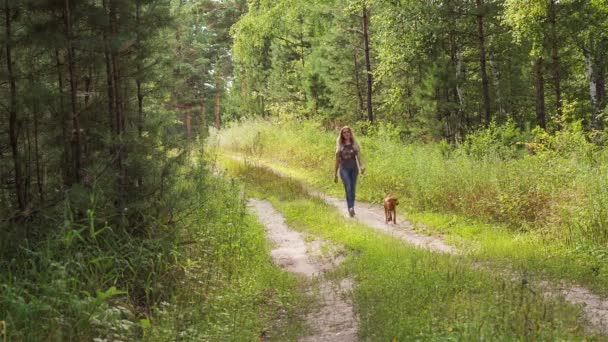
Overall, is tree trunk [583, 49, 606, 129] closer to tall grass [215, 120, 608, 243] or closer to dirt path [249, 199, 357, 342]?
tall grass [215, 120, 608, 243]

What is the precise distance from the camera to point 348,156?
39.8 feet

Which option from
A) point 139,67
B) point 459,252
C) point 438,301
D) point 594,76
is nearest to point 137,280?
point 139,67

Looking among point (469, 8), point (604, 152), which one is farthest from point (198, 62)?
point (604, 152)

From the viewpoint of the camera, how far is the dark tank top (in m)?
12.1

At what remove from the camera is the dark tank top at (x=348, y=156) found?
39.8 ft

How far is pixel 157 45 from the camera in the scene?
707 cm

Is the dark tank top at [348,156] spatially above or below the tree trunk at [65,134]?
below

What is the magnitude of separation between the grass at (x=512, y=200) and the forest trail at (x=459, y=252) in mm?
266

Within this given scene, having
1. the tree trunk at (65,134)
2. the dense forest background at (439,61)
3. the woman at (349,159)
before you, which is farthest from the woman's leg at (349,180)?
the tree trunk at (65,134)

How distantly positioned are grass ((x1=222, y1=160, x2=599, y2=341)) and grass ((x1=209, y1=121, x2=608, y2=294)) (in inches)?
50.4

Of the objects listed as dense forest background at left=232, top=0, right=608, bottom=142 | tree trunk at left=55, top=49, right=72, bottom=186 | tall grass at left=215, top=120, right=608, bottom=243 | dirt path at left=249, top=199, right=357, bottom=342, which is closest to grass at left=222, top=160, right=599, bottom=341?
dirt path at left=249, top=199, right=357, bottom=342

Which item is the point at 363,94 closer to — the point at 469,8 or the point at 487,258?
the point at 469,8

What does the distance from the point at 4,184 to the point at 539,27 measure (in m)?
15.4

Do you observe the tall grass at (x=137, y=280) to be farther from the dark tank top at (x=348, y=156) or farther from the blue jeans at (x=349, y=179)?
the dark tank top at (x=348, y=156)
